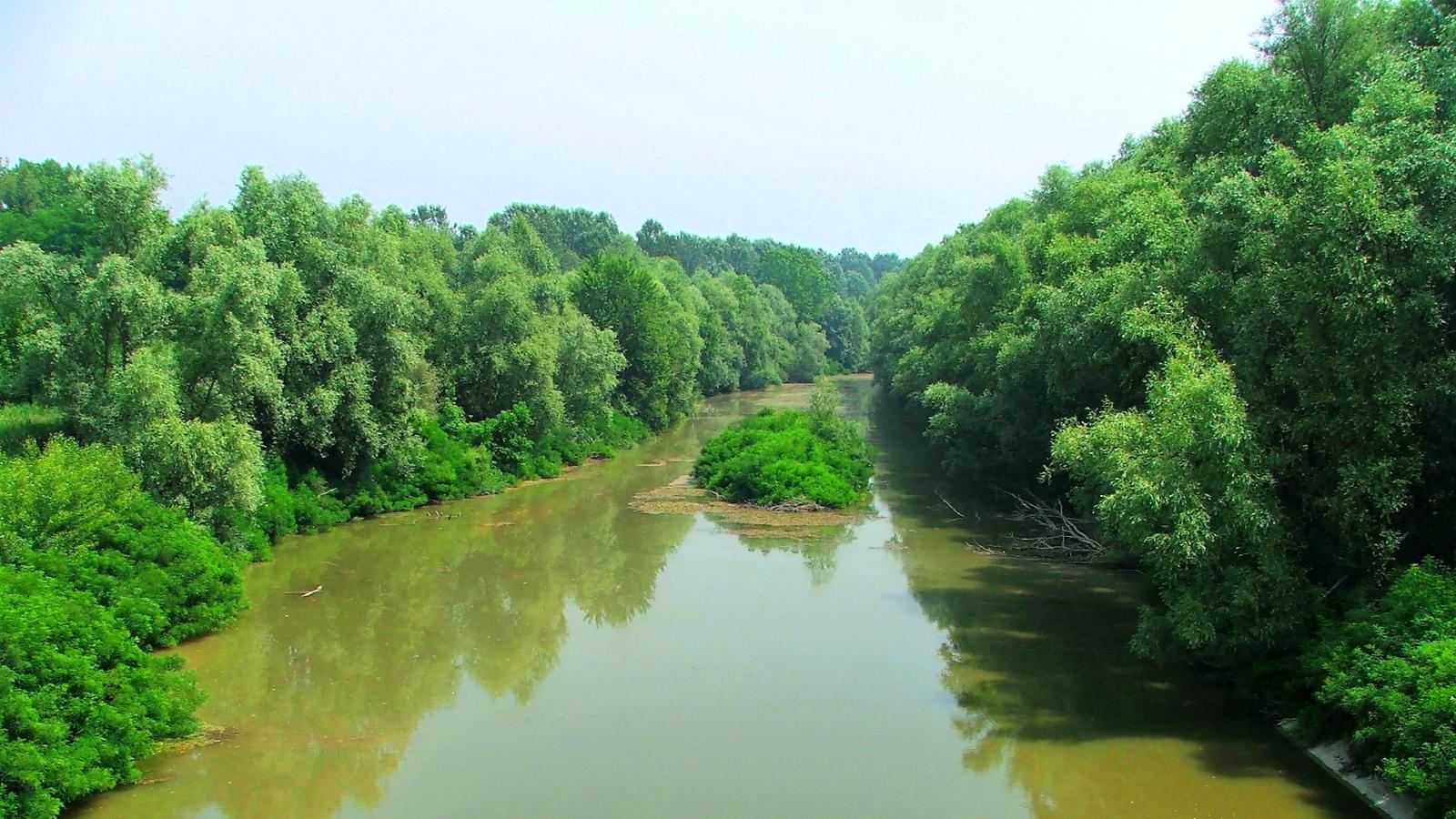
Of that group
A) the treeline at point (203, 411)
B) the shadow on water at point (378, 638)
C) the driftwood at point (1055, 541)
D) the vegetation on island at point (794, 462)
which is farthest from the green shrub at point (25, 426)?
the driftwood at point (1055, 541)

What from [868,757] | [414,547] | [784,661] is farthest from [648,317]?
[868,757]

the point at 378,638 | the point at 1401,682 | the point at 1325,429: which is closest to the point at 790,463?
the point at 378,638

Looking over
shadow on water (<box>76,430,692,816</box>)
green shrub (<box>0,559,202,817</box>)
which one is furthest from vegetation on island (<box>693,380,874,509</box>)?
green shrub (<box>0,559,202,817</box>)

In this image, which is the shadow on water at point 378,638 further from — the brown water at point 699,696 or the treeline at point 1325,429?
the treeline at point 1325,429

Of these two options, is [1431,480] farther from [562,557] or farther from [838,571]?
[562,557]

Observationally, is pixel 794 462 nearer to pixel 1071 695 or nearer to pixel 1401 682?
pixel 1071 695

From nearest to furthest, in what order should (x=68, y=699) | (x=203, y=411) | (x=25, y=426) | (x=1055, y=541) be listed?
1. (x=68, y=699)
2. (x=25, y=426)
3. (x=203, y=411)
4. (x=1055, y=541)

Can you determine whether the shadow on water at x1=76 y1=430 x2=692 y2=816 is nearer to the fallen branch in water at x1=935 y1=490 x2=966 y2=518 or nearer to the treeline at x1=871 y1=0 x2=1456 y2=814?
the fallen branch in water at x1=935 y1=490 x2=966 y2=518
